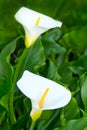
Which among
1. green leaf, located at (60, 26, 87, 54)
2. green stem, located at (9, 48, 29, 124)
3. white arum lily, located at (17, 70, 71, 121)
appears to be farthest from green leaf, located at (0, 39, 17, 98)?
green leaf, located at (60, 26, 87, 54)

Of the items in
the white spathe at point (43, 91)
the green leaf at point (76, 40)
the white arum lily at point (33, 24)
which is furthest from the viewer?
the green leaf at point (76, 40)

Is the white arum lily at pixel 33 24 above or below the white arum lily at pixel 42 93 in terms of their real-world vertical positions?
above

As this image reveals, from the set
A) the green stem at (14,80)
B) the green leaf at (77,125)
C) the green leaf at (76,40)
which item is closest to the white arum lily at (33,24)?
the green stem at (14,80)

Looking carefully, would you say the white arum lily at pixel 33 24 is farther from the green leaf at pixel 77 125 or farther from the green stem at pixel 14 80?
the green leaf at pixel 77 125

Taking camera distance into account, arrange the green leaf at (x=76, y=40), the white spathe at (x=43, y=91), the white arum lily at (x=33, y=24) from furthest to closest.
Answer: the green leaf at (x=76, y=40), the white arum lily at (x=33, y=24), the white spathe at (x=43, y=91)

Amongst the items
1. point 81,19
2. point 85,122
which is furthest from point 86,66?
point 85,122

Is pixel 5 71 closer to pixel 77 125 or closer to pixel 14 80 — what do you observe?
pixel 14 80

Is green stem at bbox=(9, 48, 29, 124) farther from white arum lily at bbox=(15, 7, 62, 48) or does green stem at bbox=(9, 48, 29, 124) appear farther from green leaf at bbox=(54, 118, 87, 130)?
green leaf at bbox=(54, 118, 87, 130)

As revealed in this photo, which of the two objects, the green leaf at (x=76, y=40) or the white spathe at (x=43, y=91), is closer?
the white spathe at (x=43, y=91)

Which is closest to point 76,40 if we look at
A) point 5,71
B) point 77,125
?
point 5,71
